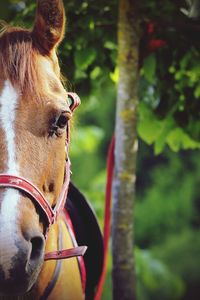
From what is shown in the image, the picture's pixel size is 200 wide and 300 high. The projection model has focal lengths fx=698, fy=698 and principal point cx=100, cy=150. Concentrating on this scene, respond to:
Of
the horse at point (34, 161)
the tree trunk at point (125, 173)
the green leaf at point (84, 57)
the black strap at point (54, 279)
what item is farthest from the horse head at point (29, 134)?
the tree trunk at point (125, 173)

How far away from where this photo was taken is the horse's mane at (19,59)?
2953 millimetres

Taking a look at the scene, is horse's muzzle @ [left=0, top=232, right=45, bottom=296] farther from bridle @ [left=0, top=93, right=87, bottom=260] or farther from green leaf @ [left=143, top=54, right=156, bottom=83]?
green leaf @ [left=143, top=54, right=156, bottom=83]

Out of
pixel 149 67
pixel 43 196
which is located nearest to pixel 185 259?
pixel 149 67

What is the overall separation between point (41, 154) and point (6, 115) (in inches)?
8.4

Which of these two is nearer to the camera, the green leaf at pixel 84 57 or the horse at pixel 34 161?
the horse at pixel 34 161

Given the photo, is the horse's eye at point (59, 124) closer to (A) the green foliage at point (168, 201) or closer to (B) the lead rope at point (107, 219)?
(B) the lead rope at point (107, 219)

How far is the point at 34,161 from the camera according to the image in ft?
9.27

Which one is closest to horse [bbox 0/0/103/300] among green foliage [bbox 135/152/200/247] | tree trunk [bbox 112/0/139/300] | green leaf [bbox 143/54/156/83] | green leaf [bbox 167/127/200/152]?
tree trunk [bbox 112/0/139/300]

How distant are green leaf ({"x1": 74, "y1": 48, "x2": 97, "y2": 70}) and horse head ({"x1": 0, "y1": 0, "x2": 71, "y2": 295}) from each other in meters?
0.97

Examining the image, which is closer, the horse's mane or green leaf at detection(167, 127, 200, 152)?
the horse's mane

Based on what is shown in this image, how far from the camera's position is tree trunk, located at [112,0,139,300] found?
4270mm

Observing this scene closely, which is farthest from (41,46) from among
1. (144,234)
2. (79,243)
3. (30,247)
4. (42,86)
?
(144,234)

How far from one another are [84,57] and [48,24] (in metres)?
1.05

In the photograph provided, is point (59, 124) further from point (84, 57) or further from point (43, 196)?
point (84, 57)
